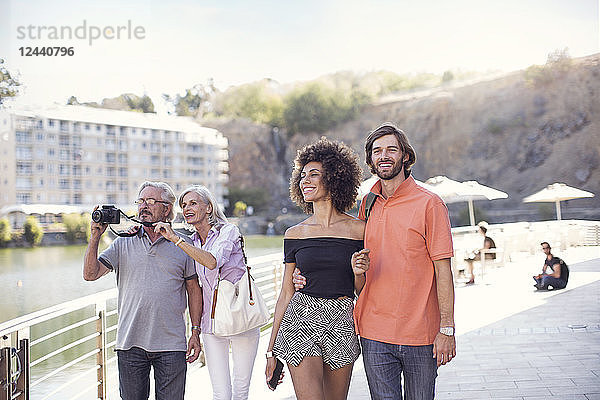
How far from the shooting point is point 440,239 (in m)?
2.33

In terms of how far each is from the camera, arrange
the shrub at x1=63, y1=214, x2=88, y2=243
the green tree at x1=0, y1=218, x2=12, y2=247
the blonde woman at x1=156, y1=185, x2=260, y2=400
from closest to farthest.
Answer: the blonde woman at x1=156, y1=185, x2=260, y2=400, the green tree at x1=0, y1=218, x2=12, y2=247, the shrub at x1=63, y1=214, x2=88, y2=243

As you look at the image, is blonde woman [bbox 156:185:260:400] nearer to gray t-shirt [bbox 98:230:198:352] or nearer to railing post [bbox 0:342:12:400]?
gray t-shirt [bbox 98:230:198:352]

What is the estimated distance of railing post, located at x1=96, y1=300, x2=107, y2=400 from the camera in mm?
3830

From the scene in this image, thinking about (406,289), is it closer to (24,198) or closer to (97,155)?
(24,198)

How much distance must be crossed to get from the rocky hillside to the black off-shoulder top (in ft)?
147

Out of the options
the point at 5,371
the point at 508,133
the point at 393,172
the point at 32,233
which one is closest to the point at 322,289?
the point at 393,172

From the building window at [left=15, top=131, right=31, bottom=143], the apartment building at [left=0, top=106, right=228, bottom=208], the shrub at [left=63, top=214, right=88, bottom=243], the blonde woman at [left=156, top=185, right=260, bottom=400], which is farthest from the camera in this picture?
the building window at [left=15, top=131, right=31, bottom=143]

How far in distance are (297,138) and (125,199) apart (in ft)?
58.9

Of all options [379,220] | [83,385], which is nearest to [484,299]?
[83,385]

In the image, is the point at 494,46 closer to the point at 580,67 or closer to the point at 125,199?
the point at 580,67

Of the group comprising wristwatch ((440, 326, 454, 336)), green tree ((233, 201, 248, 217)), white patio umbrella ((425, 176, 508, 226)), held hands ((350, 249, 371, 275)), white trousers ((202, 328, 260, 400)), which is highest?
green tree ((233, 201, 248, 217))

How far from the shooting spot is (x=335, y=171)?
2621 mm

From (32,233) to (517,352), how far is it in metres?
46.2

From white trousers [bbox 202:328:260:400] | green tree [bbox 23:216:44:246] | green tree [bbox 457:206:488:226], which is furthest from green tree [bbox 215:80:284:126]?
white trousers [bbox 202:328:260:400]
